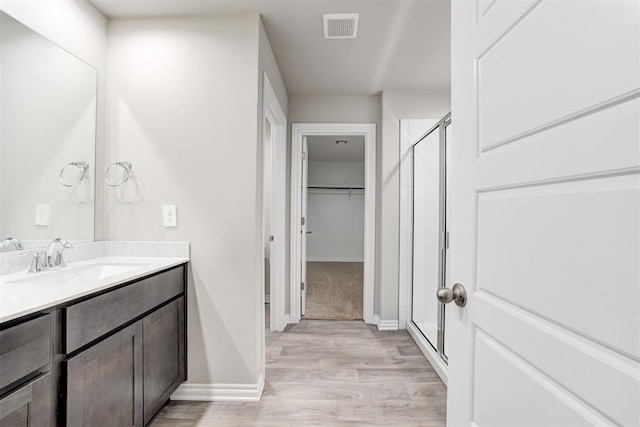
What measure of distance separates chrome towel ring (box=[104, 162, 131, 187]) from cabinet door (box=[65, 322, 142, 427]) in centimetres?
94

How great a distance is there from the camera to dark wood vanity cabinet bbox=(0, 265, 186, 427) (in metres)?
0.93

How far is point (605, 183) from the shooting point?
0.48 meters

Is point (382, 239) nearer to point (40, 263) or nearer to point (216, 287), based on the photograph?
point (216, 287)

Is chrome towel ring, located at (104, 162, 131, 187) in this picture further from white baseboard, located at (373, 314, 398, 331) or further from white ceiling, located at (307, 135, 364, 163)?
white ceiling, located at (307, 135, 364, 163)

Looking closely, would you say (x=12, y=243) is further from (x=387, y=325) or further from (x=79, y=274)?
(x=387, y=325)

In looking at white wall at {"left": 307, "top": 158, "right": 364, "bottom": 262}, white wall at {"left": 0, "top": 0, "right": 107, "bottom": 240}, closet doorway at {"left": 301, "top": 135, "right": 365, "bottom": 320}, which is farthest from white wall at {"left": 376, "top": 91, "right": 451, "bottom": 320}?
white wall at {"left": 307, "top": 158, "right": 364, "bottom": 262}

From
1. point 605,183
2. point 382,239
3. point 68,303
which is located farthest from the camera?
point 382,239

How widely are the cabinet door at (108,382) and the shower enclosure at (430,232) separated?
6.26ft

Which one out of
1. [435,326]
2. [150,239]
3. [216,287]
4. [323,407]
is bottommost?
[323,407]

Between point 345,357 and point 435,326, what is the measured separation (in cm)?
78

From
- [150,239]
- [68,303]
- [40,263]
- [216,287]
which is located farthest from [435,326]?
[40,263]

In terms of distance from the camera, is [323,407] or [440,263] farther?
[440,263]

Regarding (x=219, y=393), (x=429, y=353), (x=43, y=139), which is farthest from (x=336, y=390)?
(x=43, y=139)

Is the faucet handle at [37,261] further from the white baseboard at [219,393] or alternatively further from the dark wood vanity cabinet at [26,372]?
the white baseboard at [219,393]
